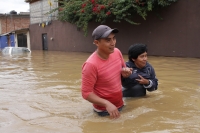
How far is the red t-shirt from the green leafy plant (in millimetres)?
8966

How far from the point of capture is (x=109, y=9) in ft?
44.4

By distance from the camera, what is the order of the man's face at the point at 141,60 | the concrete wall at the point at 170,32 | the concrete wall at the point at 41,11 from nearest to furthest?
1. the man's face at the point at 141,60
2. the concrete wall at the point at 170,32
3. the concrete wall at the point at 41,11

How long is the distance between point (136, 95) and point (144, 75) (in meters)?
0.52

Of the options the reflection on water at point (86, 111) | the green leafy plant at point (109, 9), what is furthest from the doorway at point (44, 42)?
the reflection on water at point (86, 111)

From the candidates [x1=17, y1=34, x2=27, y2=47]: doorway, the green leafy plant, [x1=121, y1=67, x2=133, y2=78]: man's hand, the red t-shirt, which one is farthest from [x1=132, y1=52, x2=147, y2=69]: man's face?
[x1=17, y1=34, x2=27, y2=47]: doorway

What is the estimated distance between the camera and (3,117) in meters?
3.69

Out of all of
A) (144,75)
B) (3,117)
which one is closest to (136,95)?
(144,75)

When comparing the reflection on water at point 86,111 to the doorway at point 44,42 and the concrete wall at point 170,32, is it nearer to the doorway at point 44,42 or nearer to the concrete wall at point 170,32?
the concrete wall at point 170,32

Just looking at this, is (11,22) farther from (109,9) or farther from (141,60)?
(141,60)

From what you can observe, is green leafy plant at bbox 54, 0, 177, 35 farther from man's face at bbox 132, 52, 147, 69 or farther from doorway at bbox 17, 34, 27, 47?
doorway at bbox 17, 34, 27, 47

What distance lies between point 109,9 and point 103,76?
10881 mm

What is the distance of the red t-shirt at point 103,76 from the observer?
300cm

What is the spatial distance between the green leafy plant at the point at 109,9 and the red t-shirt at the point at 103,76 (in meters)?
8.97

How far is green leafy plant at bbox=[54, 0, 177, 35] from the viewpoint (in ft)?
40.2
